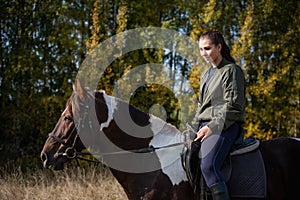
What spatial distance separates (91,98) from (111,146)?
1.78 ft

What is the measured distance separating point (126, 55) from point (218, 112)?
24.1ft

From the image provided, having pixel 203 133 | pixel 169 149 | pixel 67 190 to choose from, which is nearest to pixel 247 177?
pixel 203 133

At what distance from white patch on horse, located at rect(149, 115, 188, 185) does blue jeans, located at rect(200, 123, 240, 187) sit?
0.34 meters

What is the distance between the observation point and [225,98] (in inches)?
148

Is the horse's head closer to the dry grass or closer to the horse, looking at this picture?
the horse

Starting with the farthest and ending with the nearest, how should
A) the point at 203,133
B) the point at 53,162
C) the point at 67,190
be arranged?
1. the point at 67,190
2. the point at 53,162
3. the point at 203,133

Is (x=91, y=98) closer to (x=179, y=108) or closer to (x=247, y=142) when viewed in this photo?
(x=247, y=142)

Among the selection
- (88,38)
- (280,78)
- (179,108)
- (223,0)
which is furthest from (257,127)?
(88,38)

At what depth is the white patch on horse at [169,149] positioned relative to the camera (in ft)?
13.3

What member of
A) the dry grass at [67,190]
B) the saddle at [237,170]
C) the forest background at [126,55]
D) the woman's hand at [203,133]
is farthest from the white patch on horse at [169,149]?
the forest background at [126,55]

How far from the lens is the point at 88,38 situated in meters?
11.0

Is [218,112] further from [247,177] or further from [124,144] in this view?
[124,144]

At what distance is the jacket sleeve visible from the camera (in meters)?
3.72

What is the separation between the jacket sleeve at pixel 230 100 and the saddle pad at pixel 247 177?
48cm
